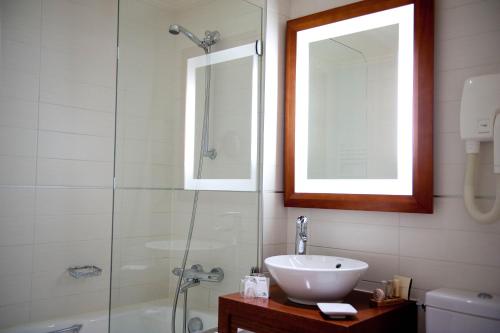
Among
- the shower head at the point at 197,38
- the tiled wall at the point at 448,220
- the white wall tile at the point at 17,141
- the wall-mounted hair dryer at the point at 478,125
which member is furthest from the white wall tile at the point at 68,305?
the wall-mounted hair dryer at the point at 478,125

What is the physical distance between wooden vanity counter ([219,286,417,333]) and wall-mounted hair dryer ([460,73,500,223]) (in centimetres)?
50

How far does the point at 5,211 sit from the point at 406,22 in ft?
6.78

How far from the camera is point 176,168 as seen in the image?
1943mm

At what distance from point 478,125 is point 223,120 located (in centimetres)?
107

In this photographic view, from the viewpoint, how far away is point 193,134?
2.00m

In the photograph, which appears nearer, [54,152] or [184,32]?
[184,32]

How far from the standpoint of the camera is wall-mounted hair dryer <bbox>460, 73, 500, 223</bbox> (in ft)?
5.56

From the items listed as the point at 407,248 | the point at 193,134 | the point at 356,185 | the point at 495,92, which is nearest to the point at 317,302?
the point at 407,248

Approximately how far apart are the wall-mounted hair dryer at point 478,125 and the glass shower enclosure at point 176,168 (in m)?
0.99

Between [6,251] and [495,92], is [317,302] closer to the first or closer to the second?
[495,92]

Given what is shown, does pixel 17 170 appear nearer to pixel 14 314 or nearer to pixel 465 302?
pixel 14 314

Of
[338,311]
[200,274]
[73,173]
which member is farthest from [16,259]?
[338,311]

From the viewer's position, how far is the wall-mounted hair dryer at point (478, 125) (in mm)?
1693

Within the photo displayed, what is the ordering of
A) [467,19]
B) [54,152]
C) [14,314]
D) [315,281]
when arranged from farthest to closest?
[54,152], [14,314], [467,19], [315,281]
